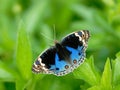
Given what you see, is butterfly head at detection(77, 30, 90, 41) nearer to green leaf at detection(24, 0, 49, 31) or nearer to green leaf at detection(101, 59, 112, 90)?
green leaf at detection(101, 59, 112, 90)

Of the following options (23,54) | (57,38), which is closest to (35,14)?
(57,38)

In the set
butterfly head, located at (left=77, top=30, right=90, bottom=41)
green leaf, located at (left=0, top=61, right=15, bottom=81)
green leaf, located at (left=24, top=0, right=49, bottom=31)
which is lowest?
green leaf, located at (left=0, top=61, right=15, bottom=81)

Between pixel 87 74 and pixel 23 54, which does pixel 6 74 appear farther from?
pixel 87 74

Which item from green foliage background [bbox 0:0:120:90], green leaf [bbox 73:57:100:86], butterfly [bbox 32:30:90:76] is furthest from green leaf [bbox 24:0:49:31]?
green leaf [bbox 73:57:100:86]

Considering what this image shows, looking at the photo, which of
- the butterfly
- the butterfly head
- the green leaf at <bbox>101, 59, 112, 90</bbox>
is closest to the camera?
the green leaf at <bbox>101, 59, 112, 90</bbox>

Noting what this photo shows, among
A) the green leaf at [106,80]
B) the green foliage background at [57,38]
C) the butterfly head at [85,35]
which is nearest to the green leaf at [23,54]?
the green foliage background at [57,38]

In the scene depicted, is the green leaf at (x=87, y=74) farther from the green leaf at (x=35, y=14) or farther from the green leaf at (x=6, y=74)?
the green leaf at (x=35, y=14)

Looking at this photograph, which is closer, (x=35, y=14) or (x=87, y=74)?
(x=87, y=74)

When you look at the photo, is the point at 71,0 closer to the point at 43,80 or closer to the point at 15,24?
the point at 15,24
